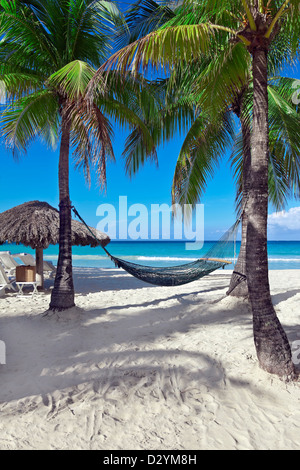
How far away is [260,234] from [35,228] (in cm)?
443

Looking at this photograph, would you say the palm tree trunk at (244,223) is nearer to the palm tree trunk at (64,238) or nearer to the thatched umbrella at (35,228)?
the palm tree trunk at (64,238)

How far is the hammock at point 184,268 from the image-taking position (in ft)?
14.2

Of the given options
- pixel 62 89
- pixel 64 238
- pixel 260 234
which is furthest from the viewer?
pixel 64 238

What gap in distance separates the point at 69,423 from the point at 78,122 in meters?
3.11

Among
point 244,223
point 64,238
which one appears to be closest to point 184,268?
point 244,223

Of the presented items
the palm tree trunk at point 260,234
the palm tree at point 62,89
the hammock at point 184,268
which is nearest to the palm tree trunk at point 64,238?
the palm tree at point 62,89

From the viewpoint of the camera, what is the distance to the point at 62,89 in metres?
3.90

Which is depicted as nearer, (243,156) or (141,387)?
(141,387)

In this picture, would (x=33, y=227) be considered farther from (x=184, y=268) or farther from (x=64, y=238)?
(x=184, y=268)

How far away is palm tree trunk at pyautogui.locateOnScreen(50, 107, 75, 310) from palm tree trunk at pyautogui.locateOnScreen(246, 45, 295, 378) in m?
2.50

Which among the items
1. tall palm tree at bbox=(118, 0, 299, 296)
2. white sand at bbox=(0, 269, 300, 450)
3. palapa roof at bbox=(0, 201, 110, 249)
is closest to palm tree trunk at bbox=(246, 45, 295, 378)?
white sand at bbox=(0, 269, 300, 450)

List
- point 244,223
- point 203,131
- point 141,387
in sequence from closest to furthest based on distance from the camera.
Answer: point 141,387 < point 244,223 < point 203,131

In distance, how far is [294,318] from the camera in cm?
382

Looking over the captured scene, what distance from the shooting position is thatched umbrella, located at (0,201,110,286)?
579cm
